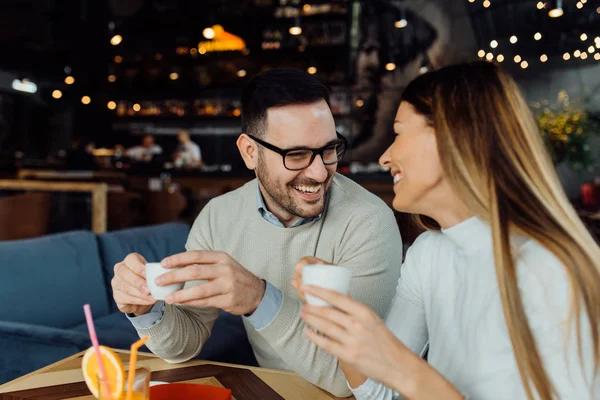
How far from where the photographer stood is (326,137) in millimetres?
1782

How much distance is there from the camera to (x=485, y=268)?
1.22m

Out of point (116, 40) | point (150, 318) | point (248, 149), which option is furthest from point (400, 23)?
point (150, 318)

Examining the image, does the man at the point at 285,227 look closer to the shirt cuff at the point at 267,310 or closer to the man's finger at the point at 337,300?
the shirt cuff at the point at 267,310

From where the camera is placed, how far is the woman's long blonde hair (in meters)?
1.06

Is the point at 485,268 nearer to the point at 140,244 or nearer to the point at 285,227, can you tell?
the point at 285,227

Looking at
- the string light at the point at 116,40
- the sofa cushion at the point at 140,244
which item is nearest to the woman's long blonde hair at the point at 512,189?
the sofa cushion at the point at 140,244

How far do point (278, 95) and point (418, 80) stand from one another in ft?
2.07

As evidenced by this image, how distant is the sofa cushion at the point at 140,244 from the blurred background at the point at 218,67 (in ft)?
11.1

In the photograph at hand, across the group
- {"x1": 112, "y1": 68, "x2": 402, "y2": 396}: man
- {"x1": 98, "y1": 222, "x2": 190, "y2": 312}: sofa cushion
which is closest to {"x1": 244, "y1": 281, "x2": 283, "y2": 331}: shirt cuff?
{"x1": 112, "y1": 68, "x2": 402, "y2": 396}: man

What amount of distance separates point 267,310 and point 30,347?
1.29 meters

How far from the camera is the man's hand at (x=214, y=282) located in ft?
4.02

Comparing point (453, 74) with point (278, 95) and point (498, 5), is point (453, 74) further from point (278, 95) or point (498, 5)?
point (498, 5)

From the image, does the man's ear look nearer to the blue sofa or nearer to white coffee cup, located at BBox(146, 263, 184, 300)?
white coffee cup, located at BBox(146, 263, 184, 300)

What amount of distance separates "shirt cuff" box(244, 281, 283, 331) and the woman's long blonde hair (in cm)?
52
